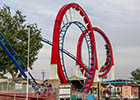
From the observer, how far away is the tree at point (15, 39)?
41.9m

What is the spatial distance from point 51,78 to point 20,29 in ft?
44.9

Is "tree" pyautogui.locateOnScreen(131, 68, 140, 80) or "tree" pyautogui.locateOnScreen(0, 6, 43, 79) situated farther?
"tree" pyautogui.locateOnScreen(131, 68, 140, 80)

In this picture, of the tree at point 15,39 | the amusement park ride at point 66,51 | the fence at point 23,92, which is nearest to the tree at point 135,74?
the amusement park ride at point 66,51

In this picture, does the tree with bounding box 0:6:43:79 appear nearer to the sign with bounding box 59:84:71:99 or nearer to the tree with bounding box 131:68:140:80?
the sign with bounding box 59:84:71:99

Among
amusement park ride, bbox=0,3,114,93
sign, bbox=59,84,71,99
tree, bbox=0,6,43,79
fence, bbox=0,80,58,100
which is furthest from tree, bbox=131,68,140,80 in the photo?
fence, bbox=0,80,58,100

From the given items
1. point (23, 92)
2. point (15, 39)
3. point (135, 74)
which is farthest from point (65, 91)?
point (135, 74)

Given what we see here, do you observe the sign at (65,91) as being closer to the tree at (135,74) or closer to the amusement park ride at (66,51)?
the amusement park ride at (66,51)

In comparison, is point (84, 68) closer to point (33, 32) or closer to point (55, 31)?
point (33, 32)

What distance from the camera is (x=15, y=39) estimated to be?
143 ft

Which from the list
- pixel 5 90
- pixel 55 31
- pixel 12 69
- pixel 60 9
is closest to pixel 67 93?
pixel 5 90

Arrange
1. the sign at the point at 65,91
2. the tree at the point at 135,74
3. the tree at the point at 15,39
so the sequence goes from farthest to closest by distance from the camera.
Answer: the tree at the point at 135,74, the tree at the point at 15,39, the sign at the point at 65,91

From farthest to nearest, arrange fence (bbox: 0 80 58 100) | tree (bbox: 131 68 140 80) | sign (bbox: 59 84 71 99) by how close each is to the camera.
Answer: tree (bbox: 131 68 140 80), sign (bbox: 59 84 71 99), fence (bbox: 0 80 58 100)

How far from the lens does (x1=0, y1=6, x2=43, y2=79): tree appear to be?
41.9 m

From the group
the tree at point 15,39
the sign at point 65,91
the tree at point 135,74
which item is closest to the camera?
the sign at point 65,91
